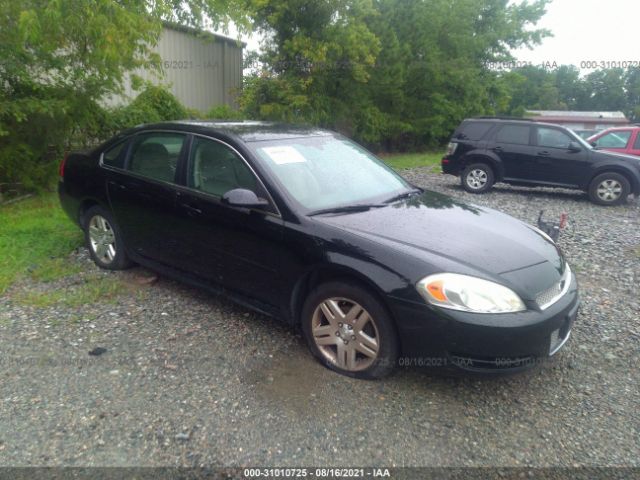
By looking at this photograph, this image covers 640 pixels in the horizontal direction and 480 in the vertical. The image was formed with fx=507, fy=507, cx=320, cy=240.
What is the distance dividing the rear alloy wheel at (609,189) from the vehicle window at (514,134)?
5.14ft

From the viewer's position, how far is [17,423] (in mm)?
2770

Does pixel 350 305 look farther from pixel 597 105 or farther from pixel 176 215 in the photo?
pixel 597 105

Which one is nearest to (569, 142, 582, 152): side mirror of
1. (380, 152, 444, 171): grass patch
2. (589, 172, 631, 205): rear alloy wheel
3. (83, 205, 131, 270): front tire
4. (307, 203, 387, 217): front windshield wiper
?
(589, 172, 631, 205): rear alloy wheel

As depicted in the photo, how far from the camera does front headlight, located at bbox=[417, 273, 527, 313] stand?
2.81m

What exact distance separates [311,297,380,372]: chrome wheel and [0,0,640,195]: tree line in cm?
451

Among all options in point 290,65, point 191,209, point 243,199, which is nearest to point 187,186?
point 191,209

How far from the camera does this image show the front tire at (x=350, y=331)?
3031mm

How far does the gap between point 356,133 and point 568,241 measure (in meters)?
11.9

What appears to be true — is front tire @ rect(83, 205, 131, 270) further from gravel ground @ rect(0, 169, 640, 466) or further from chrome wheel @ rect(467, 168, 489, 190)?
chrome wheel @ rect(467, 168, 489, 190)

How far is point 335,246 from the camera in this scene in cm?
317

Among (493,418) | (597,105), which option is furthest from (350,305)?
(597,105)

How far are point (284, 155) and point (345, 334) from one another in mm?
1480

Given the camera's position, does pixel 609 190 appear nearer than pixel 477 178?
Yes

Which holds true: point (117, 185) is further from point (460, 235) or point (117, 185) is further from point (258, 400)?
point (460, 235)
